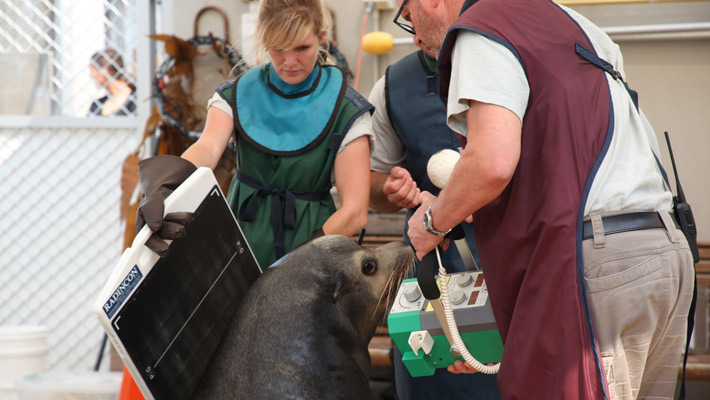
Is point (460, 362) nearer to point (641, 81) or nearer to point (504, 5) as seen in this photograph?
point (504, 5)

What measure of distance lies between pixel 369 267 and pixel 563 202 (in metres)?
0.69

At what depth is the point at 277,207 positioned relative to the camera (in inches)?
81.2

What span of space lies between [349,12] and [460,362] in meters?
3.08

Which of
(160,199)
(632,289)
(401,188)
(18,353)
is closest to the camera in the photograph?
(632,289)

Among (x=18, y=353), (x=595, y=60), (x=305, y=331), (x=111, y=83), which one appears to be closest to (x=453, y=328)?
(x=305, y=331)

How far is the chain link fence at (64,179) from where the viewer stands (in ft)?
15.1

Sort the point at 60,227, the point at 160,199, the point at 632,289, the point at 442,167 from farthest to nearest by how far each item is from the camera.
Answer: the point at 60,227, the point at 442,167, the point at 160,199, the point at 632,289

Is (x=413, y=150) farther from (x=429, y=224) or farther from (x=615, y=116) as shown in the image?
(x=615, y=116)

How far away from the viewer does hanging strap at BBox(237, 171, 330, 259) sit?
2055 mm

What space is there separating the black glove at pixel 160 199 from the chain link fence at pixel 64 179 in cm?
315

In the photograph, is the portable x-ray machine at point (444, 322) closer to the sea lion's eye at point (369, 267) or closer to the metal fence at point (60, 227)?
the sea lion's eye at point (369, 267)

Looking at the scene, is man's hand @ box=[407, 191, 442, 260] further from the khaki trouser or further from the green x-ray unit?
the khaki trouser

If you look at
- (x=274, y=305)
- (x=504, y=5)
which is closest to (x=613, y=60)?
(x=504, y=5)

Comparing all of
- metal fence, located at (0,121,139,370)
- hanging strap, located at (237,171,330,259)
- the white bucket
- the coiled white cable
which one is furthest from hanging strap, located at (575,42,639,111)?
metal fence, located at (0,121,139,370)
